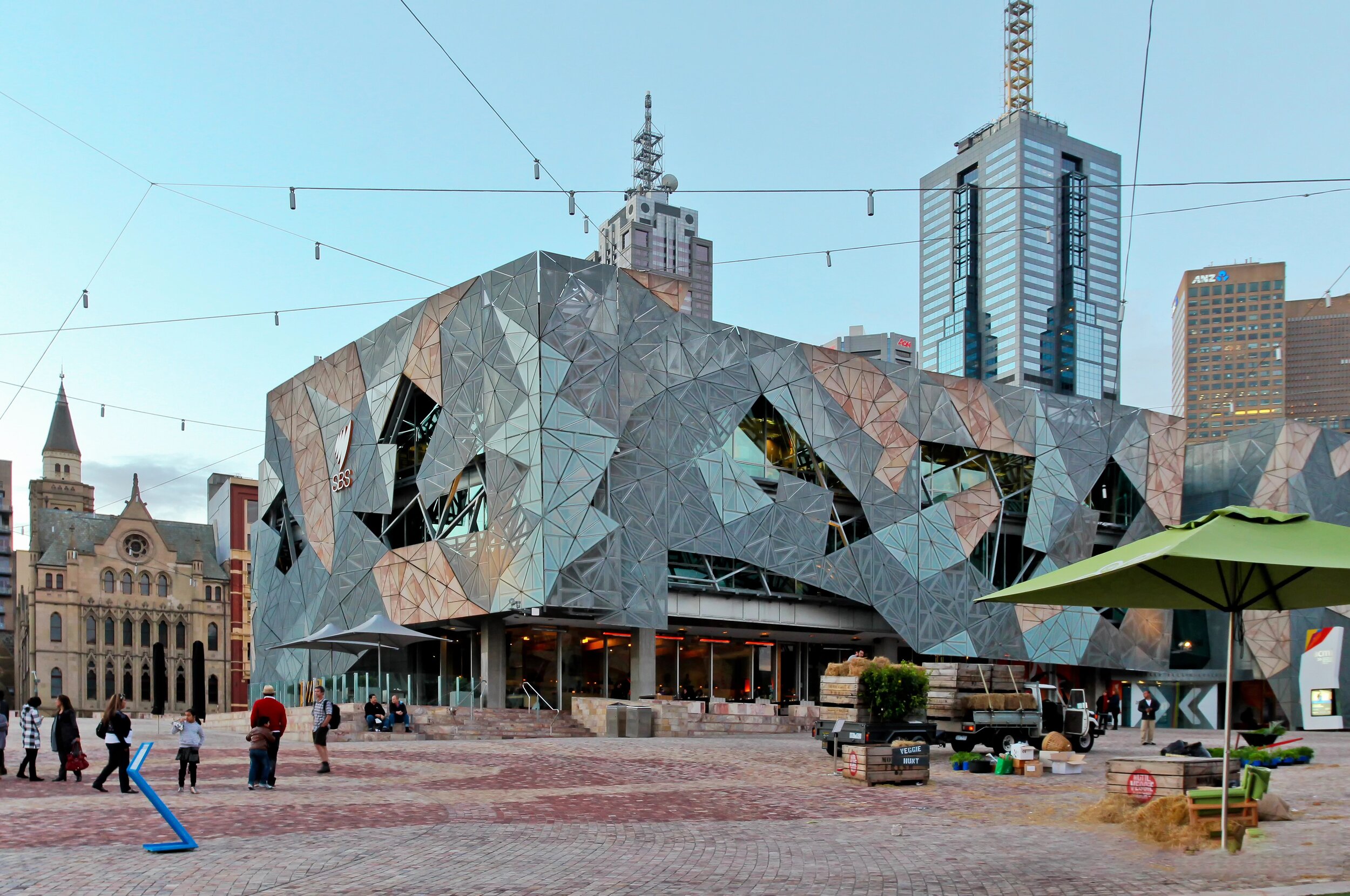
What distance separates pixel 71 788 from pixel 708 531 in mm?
28048

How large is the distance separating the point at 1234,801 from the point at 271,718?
42.8 feet

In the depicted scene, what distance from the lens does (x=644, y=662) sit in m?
44.4

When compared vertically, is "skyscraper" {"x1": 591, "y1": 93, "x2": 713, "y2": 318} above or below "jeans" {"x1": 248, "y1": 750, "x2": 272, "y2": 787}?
above

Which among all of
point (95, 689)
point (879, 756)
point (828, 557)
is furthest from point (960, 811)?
point (95, 689)

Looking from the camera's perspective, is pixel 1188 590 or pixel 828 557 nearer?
pixel 1188 590

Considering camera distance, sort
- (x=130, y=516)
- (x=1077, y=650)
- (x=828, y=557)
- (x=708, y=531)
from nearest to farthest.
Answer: (x=708, y=531)
(x=828, y=557)
(x=1077, y=650)
(x=130, y=516)

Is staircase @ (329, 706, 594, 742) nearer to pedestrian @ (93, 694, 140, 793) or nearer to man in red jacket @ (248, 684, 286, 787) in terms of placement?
man in red jacket @ (248, 684, 286, 787)

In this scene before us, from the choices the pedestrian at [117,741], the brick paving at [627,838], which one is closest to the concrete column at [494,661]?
the brick paving at [627,838]

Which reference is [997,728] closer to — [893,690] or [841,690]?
[893,690]

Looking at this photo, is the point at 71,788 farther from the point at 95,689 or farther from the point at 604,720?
the point at 95,689

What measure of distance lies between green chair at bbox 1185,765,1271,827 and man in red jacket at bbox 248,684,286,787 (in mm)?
12238

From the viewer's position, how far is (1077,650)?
5491 cm

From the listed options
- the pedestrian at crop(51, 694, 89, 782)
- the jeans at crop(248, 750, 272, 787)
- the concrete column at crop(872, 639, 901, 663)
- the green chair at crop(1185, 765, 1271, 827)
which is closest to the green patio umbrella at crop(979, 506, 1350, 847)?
the green chair at crop(1185, 765, 1271, 827)

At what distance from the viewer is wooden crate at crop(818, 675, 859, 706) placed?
80.8 ft
